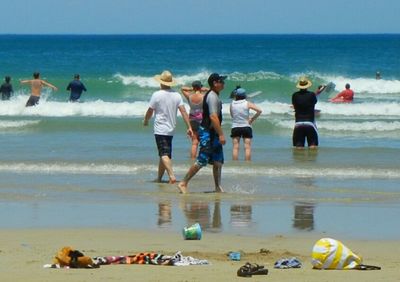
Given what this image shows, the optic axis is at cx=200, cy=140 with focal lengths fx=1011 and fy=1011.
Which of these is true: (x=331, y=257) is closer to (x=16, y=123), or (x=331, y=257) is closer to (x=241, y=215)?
(x=241, y=215)

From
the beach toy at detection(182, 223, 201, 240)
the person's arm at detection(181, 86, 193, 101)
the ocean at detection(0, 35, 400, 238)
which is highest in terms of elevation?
the person's arm at detection(181, 86, 193, 101)

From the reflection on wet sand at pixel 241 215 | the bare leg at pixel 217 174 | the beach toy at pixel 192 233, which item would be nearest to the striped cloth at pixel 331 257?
the beach toy at pixel 192 233

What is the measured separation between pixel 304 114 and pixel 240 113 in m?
1.25

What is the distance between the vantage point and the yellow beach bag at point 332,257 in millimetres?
7410

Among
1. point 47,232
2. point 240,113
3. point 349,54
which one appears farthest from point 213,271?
point 349,54

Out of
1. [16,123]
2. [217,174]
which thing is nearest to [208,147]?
[217,174]

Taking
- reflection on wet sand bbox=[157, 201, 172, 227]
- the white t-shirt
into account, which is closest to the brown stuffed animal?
reflection on wet sand bbox=[157, 201, 172, 227]

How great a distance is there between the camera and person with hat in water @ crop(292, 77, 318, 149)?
15766mm

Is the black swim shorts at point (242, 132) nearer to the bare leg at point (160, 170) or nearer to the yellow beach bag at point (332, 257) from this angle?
the bare leg at point (160, 170)

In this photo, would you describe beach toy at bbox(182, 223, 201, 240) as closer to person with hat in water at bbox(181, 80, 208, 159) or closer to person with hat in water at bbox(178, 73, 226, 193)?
person with hat in water at bbox(178, 73, 226, 193)

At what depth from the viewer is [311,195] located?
11977 mm

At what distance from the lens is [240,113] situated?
15219 millimetres

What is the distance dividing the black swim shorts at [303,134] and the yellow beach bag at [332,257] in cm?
878

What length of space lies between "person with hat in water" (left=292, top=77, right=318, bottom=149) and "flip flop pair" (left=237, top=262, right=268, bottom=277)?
8.81 m
